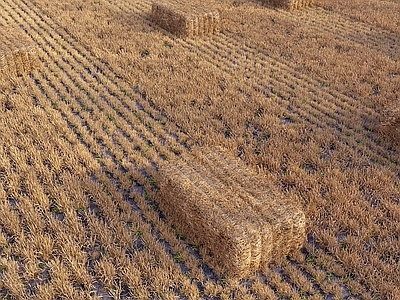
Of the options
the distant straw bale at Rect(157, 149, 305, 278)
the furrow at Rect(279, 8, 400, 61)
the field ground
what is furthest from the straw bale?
the furrow at Rect(279, 8, 400, 61)

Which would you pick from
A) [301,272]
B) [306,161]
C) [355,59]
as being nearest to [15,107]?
[306,161]

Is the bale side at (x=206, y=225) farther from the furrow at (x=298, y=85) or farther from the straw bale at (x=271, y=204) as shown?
the furrow at (x=298, y=85)

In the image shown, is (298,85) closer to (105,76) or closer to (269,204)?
(105,76)

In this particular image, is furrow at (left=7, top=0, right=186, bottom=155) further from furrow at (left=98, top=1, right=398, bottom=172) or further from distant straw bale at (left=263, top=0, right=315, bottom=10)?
distant straw bale at (left=263, top=0, right=315, bottom=10)

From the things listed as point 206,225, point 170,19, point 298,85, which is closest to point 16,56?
point 170,19

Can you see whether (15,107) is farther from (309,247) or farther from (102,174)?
(309,247)

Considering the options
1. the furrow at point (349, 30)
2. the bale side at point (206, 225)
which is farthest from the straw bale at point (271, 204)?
the furrow at point (349, 30)
